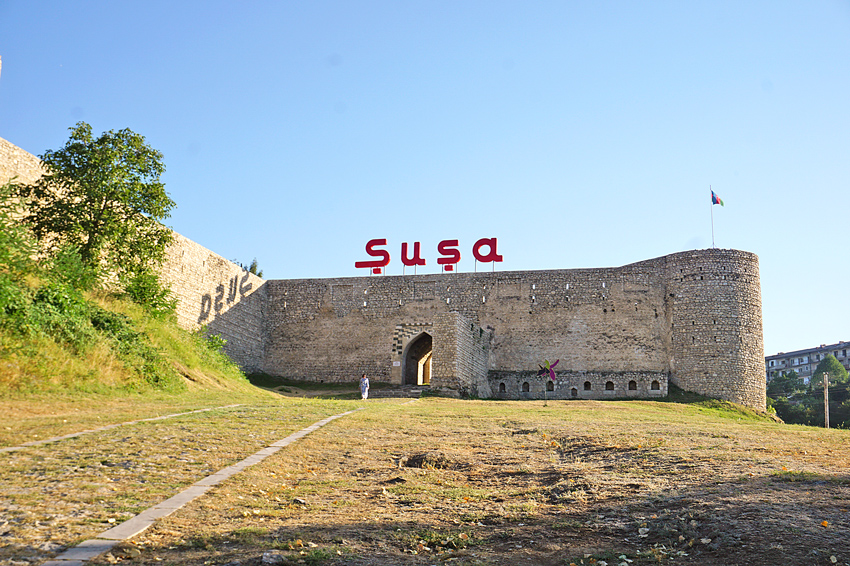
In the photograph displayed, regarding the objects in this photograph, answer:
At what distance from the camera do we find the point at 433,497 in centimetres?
637

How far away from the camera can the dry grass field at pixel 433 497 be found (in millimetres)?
4609

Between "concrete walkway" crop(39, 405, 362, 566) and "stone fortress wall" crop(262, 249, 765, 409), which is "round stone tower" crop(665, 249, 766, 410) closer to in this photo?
"stone fortress wall" crop(262, 249, 765, 409)

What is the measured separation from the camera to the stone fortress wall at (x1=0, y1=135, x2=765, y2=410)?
26453mm

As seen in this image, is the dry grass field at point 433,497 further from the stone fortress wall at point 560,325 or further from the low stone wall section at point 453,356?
the stone fortress wall at point 560,325

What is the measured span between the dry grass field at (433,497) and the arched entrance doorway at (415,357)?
19.7 m

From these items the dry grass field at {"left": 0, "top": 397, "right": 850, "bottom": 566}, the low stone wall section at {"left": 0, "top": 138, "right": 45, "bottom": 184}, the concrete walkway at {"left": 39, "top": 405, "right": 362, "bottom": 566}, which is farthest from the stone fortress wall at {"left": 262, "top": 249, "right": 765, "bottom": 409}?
the concrete walkway at {"left": 39, "top": 405, "right": 362, "bottom": 566}

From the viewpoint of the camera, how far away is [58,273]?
14914mm

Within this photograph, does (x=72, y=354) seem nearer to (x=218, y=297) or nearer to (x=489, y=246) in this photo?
(x=218, y=297)

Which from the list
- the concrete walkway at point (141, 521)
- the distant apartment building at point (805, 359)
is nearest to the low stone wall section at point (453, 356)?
the concrete walkway at point (141, 521)

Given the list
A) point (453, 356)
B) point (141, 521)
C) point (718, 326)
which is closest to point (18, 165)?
point (453, 356)

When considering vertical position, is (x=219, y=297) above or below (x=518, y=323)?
above

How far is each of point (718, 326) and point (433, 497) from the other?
23.0m

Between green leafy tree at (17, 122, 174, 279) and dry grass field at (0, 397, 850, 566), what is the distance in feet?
25.0

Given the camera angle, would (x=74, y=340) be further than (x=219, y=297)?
No
